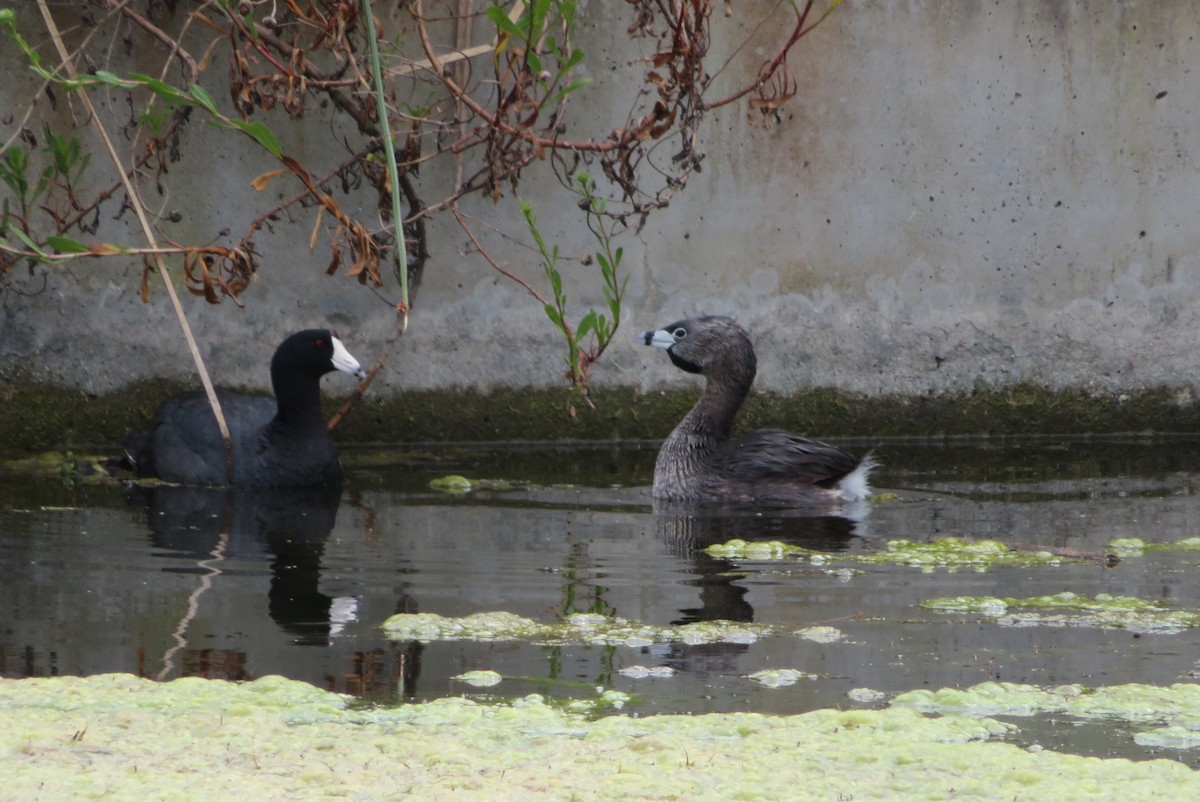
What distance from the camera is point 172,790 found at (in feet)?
10.1

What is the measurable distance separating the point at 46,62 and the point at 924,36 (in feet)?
14.3

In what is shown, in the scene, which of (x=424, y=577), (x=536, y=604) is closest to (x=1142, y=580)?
(x=536, y=604)

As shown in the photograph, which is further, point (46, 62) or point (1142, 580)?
point (46, 62)

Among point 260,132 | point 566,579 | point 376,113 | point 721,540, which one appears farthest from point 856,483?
point 260,132

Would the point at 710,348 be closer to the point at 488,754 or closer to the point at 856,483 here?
the point at 856,483

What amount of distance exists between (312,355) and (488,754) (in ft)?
14.9

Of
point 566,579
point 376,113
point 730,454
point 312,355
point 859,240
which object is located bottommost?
point 566,579

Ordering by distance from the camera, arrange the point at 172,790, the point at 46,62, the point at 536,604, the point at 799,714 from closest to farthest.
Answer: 1. the point at 172,790
2. the point at 799,714
3. the point at 536,604
4. the point at 46,62

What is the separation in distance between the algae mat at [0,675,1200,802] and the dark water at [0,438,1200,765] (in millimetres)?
183

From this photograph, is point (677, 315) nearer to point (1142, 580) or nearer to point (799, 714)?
point (1142, 580)

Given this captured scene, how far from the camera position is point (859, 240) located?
851cm

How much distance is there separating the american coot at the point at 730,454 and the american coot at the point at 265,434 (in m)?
1.51

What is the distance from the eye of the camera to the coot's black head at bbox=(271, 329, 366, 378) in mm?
7617

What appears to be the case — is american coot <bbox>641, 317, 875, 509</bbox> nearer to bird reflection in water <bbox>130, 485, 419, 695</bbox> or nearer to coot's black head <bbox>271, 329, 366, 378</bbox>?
coot's black head <bbox>271, 329, 366, 378</bbox>
